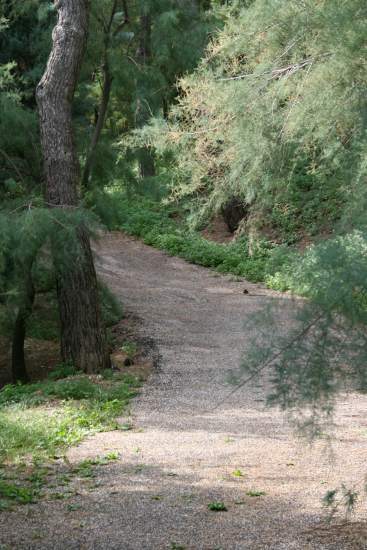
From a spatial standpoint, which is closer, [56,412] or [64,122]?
[56,412]

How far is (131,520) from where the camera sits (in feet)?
16.1

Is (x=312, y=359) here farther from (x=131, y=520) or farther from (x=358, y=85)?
(x=358, y=85)

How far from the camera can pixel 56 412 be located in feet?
25.8

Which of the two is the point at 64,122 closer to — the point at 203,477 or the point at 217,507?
the point at 203,477

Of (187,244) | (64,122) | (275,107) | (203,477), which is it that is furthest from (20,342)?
(187,244)

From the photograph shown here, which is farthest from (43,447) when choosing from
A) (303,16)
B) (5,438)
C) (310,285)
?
(303,16)

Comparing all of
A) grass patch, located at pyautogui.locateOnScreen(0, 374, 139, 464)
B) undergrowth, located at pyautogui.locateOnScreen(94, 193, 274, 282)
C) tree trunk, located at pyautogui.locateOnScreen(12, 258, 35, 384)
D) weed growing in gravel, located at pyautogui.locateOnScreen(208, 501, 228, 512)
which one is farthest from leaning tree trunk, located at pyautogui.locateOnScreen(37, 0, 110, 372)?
weed growing in gravel, located at pyautogui.locateOnScreen(208, 501, 228, 512)

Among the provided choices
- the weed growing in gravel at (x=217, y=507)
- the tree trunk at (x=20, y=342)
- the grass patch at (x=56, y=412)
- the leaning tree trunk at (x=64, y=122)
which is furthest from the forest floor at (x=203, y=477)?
the tree trunk at (x=20, y=342)

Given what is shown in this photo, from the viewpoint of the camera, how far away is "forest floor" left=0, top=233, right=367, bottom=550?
4656 mm

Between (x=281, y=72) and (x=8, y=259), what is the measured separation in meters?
3.48

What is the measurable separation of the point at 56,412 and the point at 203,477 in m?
2.51

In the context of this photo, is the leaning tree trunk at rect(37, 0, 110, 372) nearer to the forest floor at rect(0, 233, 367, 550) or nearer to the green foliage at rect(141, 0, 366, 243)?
the green foliage at rect(141, 0, 366, 243)

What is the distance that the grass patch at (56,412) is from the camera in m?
6.66

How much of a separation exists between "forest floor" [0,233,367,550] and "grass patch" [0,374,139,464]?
0.69 feet
